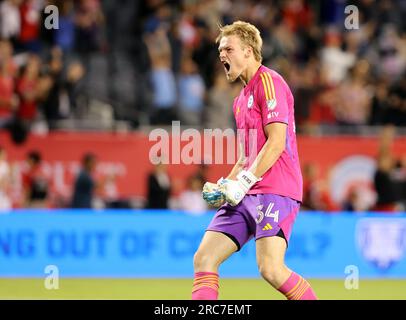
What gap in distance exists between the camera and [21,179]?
16.4m

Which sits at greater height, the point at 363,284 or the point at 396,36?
the point at 396,36

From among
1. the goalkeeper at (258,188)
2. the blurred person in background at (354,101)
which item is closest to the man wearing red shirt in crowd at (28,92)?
the blurred person in background at (354,101)

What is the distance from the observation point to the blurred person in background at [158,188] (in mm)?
16156

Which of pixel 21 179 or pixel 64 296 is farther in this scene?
pixel 21 179

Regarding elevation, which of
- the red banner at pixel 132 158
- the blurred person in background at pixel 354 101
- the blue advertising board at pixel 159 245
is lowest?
the blue advertising board at pixel 159 245

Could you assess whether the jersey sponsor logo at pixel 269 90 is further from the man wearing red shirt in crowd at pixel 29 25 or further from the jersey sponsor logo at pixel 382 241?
the man wearing red shirt in crowd at pixel 29 25

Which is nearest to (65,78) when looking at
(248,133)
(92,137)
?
(92,137)

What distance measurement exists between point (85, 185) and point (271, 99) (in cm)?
853

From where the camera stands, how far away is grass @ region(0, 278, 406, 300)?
39.0ft

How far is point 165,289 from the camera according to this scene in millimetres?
12992

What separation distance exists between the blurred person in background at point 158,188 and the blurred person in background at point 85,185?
3.01 ft
